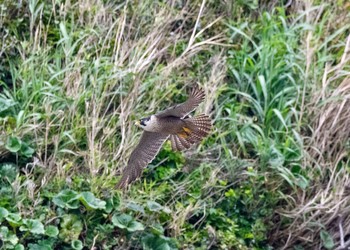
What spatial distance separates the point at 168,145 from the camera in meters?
7.03

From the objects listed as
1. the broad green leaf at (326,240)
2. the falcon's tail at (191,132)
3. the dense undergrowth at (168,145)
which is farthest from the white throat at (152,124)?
the broad green leaf at (326,240)

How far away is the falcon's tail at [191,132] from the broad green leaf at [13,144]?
967 mm

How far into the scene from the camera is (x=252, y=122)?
24.6 ft

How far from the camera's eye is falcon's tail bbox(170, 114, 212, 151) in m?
6.21

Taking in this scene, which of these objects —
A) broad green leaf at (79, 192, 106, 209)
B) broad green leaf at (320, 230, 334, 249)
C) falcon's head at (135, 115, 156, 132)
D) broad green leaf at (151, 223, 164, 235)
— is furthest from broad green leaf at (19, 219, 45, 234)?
broad green leaf at (320, 230, 334, 249)

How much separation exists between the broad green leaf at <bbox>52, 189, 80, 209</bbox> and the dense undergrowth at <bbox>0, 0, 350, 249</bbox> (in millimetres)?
12

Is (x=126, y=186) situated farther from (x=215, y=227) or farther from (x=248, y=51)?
(x=248, y=51)

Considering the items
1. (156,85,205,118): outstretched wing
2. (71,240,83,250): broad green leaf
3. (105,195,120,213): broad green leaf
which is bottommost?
(71,240,83,250): broad green leaf

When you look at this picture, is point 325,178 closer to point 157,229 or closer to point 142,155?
point 157,229

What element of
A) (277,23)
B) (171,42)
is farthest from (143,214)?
(277,23)

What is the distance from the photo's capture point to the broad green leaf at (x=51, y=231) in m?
6.17

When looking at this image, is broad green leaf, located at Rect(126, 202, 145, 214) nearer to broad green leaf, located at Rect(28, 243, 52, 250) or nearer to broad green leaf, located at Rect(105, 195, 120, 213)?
broad green leaf, located at Rect(105, 195, 120, 213)

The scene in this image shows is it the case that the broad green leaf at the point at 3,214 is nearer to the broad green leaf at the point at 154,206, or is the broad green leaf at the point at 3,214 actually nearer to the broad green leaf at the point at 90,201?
the broad green leaf at the point at 90,201

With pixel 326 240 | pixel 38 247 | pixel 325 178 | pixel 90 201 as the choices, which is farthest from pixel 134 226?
pixel 325 178
